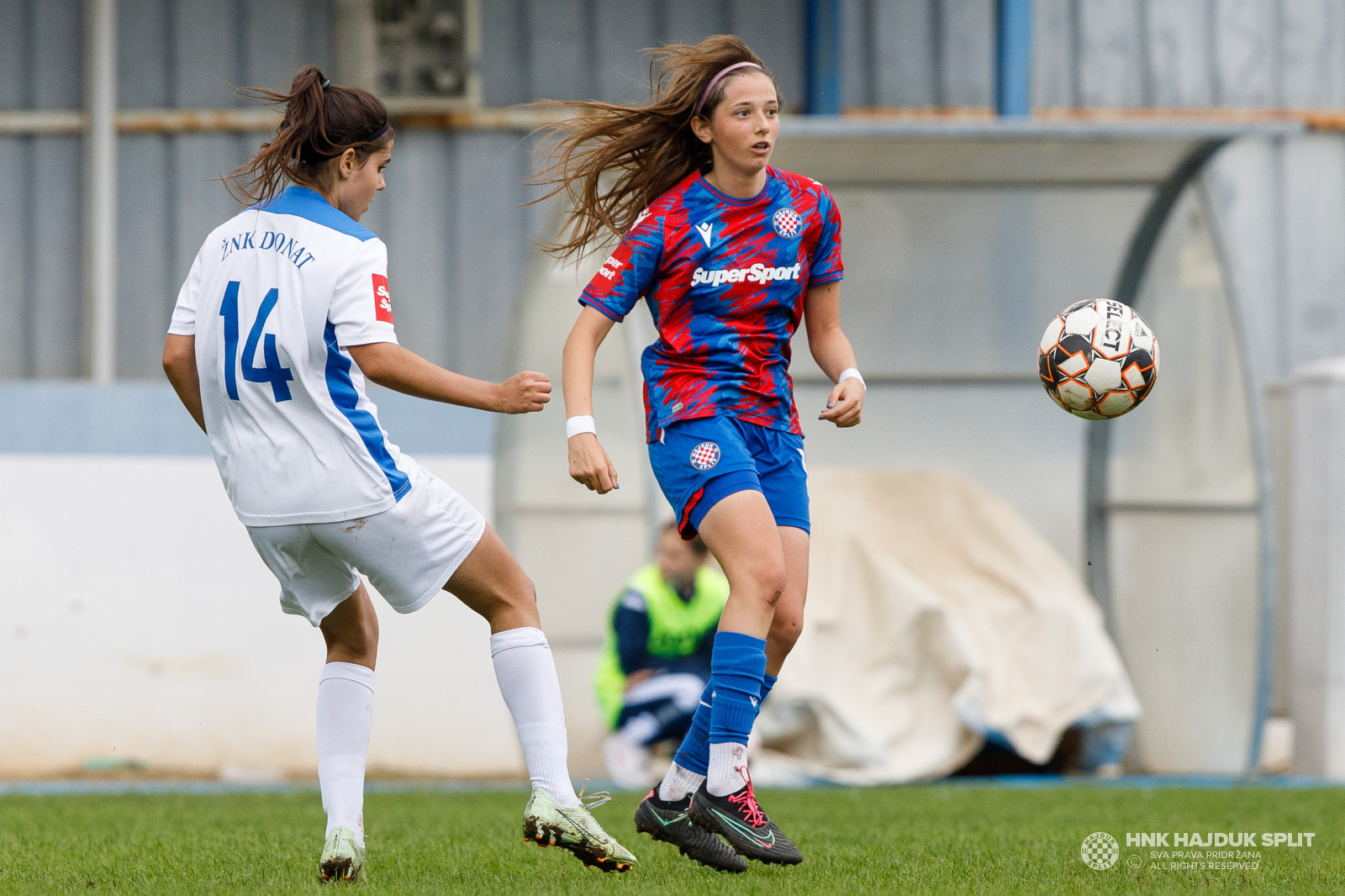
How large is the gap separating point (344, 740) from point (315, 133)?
1.32m

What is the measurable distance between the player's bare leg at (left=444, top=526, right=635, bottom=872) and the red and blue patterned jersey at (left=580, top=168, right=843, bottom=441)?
56 cm

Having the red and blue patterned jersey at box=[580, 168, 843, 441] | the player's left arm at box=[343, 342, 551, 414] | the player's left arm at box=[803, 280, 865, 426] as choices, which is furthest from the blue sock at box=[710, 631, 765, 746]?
the player's left arm at box=[343, 342, 551, 414]

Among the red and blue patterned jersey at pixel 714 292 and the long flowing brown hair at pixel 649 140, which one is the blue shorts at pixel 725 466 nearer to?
the red and blue patterned jersey at pixel 714 292

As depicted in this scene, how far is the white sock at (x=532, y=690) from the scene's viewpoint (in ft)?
11.3

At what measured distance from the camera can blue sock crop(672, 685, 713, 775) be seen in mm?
3742

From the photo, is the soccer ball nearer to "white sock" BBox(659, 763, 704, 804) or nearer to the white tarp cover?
"white sock" BBox(659, 763, 704, 804)

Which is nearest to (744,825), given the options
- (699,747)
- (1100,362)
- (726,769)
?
(726,769)

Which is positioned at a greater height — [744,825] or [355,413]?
[355,413]

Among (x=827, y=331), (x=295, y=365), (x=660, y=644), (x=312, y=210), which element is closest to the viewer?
(x=295, y=365)

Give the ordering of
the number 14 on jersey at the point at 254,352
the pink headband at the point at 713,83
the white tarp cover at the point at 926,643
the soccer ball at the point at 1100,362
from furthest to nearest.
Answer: the white tarp cover at the point at 926,643, the soccer ball at the point at 1100,362, the pink headband at the point at 713,83, the number 14 on jersey at the point at 254,352

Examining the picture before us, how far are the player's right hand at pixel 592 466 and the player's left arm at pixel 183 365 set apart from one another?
79 cm

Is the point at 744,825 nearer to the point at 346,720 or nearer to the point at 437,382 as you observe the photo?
the point at 346,720

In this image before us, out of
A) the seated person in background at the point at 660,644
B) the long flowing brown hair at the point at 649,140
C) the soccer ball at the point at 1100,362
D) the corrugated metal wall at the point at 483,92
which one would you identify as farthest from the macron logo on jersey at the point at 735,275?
the corrugated metal wall at the point at 483,92

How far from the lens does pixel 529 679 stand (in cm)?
348
